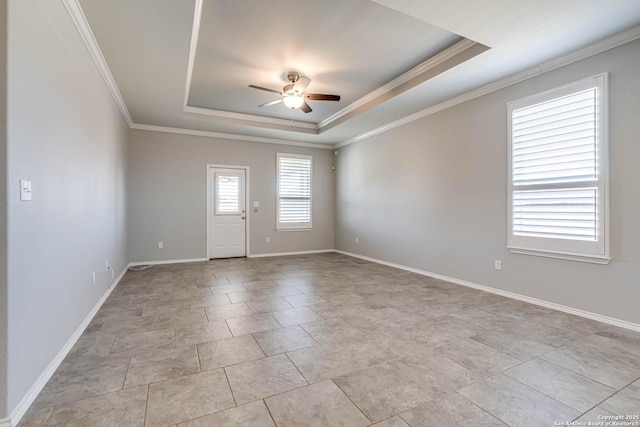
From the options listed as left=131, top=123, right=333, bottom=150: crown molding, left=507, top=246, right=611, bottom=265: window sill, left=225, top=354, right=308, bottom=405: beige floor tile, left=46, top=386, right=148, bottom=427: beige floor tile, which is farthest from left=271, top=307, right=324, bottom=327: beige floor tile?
left=131, top=123, right=333, bottom=150: crown molding

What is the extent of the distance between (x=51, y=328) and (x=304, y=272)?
3.52 metres

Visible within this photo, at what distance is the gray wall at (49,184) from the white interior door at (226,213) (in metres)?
3.01

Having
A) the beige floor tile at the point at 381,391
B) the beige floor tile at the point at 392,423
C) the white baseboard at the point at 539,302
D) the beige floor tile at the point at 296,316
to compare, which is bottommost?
the beige floor tile at the point at 392,423

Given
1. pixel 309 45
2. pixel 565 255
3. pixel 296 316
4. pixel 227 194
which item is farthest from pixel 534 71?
pixel 227 194

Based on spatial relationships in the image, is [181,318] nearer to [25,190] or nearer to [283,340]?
[283,340]

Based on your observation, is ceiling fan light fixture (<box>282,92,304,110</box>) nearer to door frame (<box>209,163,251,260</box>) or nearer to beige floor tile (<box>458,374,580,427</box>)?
door frame (<box>209,163,251,260</box>)

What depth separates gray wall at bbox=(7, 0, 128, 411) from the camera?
157 centimetres

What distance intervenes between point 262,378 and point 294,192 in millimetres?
5440

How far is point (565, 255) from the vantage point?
3.22 m

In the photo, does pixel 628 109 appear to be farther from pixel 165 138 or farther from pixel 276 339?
pixel 165 138

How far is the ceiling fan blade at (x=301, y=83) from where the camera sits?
12.6ft

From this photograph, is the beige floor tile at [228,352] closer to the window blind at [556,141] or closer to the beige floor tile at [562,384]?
the beige floor tile at [562,384]

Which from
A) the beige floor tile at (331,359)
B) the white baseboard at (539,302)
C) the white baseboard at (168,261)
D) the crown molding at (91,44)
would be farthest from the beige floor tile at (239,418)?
the white baseboard at (168,261)

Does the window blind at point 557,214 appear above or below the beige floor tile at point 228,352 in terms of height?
above
